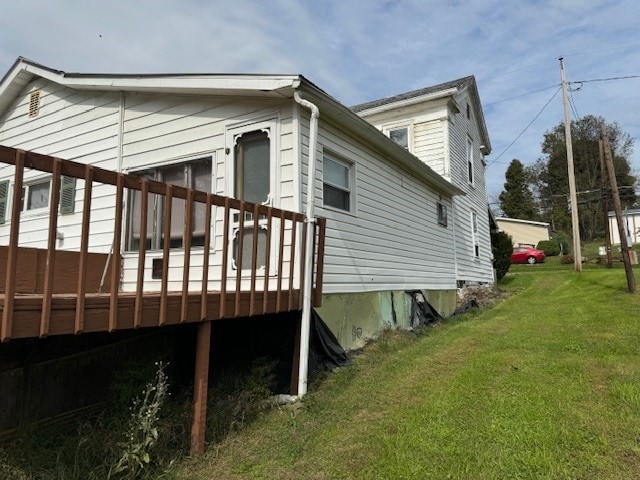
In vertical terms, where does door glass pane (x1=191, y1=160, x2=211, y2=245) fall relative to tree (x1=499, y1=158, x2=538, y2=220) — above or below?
below

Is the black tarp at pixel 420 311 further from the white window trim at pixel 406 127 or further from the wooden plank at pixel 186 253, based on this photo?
the wooden plank at pixel 186 253

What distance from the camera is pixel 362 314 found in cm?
684

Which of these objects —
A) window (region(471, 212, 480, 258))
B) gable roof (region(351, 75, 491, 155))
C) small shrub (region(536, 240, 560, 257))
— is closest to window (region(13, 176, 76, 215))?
gable roof (region(351, 75, 491, 155))

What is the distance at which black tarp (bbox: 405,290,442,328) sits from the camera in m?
8.73

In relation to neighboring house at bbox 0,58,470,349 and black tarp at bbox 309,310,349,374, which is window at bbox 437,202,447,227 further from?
black tarp at bbox 309,310,349,374

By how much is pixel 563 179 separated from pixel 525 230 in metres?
9.91

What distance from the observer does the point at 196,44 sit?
1113cm

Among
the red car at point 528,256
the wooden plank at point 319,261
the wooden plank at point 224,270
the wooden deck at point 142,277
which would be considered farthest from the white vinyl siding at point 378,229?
the red car at point 528,256

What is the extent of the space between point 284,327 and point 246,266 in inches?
37.0

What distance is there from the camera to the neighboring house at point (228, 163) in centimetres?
552

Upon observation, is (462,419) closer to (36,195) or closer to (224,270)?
(224,270)

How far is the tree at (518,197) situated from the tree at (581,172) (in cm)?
124

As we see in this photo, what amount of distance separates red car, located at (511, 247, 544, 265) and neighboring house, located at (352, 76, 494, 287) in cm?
1767

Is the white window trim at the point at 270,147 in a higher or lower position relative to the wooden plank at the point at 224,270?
higher
